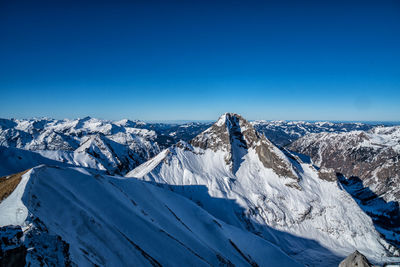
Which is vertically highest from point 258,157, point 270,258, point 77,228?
point 77,228

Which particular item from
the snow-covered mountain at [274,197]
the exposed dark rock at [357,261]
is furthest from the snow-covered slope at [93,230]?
the snow-covered mountain at [274,197]

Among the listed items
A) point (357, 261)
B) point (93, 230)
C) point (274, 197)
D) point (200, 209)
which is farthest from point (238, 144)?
point (93, 230)

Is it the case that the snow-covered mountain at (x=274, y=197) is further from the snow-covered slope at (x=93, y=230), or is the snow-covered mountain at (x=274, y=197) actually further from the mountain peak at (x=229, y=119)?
the snow-covered slope at (x=93, y=230)

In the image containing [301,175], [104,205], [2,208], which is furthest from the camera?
[301,175]

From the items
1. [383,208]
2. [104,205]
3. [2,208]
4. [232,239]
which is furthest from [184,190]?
[383,208]

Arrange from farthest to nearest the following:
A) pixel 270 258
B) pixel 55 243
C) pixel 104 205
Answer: pixel 270 258, pixel 104 205, pixel 55 243

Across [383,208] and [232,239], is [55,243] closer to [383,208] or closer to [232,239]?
[232,239]

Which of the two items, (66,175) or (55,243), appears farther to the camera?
(66,175)
